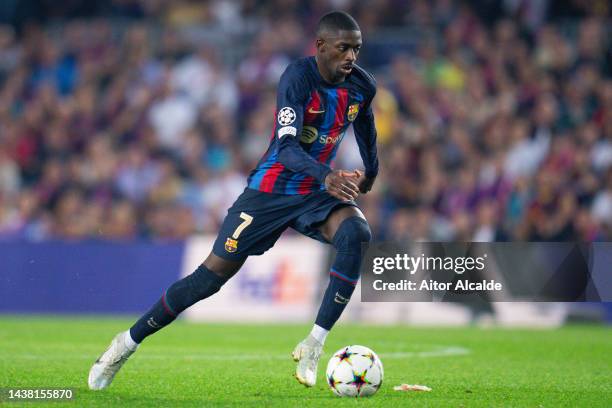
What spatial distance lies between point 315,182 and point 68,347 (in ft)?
14.2

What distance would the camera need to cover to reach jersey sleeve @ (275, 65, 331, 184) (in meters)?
7.07

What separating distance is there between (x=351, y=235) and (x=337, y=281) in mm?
351

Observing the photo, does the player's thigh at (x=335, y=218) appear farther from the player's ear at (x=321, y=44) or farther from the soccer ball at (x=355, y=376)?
the player's ear at (x=321, y=44)

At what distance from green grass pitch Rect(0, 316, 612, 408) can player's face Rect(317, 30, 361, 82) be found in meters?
2.14

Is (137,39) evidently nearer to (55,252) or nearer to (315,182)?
(55,252)

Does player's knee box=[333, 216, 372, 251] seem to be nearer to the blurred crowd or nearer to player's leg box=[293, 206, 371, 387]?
player's leg box=[293, 206, 371, 387]

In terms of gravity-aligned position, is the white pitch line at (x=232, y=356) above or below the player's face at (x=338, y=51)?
below

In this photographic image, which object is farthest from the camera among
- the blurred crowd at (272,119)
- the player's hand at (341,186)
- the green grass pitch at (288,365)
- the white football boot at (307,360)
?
the blurred crowd at (272,119)

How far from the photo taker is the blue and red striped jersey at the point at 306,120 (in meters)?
7.23

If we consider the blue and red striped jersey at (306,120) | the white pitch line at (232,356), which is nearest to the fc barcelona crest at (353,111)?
the blue and red striped jersey at (306,120)

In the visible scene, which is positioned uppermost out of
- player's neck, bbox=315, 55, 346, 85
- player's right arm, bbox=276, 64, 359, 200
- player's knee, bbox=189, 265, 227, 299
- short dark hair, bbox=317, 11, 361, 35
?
short dark hair, bbox=317, 11, 361, 35

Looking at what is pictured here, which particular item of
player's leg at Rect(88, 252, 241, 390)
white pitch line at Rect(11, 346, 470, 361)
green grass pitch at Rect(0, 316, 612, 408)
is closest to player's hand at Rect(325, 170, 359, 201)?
player's leg at Rect(88, 252, 241, 390)

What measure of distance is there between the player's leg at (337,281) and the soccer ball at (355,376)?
0.60 ft

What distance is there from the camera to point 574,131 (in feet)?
53.1
